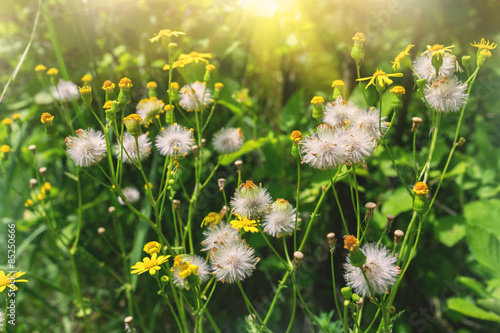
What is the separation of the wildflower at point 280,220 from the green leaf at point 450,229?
28.4 inches

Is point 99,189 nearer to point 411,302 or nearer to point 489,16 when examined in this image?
point 411,302

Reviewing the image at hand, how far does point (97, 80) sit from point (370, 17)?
119 centimetres

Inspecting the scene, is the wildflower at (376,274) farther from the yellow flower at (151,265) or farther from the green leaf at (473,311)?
the green leaf at (473,311)

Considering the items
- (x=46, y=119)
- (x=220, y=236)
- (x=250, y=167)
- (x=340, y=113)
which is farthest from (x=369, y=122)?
(x=250, y=167)

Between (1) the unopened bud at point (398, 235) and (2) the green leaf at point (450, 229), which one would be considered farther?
(2) the green leaf at point (450, 229)

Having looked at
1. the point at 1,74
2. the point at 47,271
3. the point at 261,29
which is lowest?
the point at 47,271

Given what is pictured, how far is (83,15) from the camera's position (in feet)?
5.96

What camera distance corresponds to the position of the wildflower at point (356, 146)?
0.81 m

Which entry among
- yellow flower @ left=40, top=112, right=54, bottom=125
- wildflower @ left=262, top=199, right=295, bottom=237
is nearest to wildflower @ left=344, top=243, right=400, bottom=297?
wildflower @ left=262, top=199, right=295, bottom=237

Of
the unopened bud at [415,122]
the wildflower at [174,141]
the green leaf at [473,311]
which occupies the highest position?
the unopened bud at [415,122]

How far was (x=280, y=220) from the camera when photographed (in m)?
0.91

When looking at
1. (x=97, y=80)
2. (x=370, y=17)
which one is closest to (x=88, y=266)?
(x=97, y=80)

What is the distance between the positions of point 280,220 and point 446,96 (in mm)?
445

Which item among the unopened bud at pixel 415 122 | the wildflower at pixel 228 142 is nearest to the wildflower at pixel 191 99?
the wildflower at pixel 228 142
